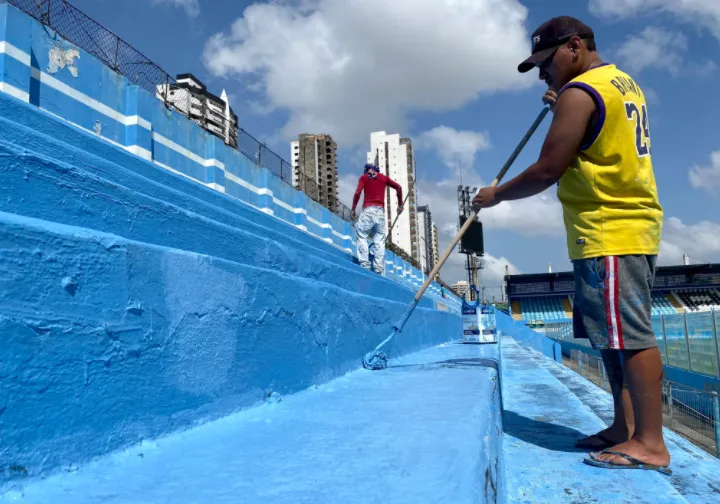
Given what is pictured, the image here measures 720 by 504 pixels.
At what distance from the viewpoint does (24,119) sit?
2338mm

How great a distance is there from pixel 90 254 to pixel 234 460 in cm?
59

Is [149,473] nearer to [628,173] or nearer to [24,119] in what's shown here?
[628,173]

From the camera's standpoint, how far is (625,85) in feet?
5.89

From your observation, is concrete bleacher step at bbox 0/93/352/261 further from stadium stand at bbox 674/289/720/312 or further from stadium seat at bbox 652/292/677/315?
stadium stand at bbox 674/289/720/312

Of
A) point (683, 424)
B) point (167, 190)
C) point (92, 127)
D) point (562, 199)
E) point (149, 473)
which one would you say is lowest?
point (683, 424)

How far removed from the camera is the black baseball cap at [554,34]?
192 cm

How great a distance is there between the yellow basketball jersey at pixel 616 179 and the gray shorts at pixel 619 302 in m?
0.04

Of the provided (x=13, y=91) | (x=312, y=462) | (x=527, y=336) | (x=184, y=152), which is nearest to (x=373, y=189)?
(x=184, y=152)

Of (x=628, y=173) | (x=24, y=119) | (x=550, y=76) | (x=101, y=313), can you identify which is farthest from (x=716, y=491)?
(x=24, y=119)

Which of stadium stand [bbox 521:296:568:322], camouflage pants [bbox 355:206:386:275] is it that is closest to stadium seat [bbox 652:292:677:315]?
stadium stand [bbox 521:296:568:322]

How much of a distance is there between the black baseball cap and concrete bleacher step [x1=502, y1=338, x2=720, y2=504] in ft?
4.89

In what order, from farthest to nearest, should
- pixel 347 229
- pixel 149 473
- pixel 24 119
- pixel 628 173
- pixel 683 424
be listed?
pixel 347 229 → pixel 683 424 → pixel 24 119 → pixel 628 173 → pixel 149 473

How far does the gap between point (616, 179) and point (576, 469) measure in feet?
3.26

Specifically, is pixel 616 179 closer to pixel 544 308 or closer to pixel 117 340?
pixel 117 340
